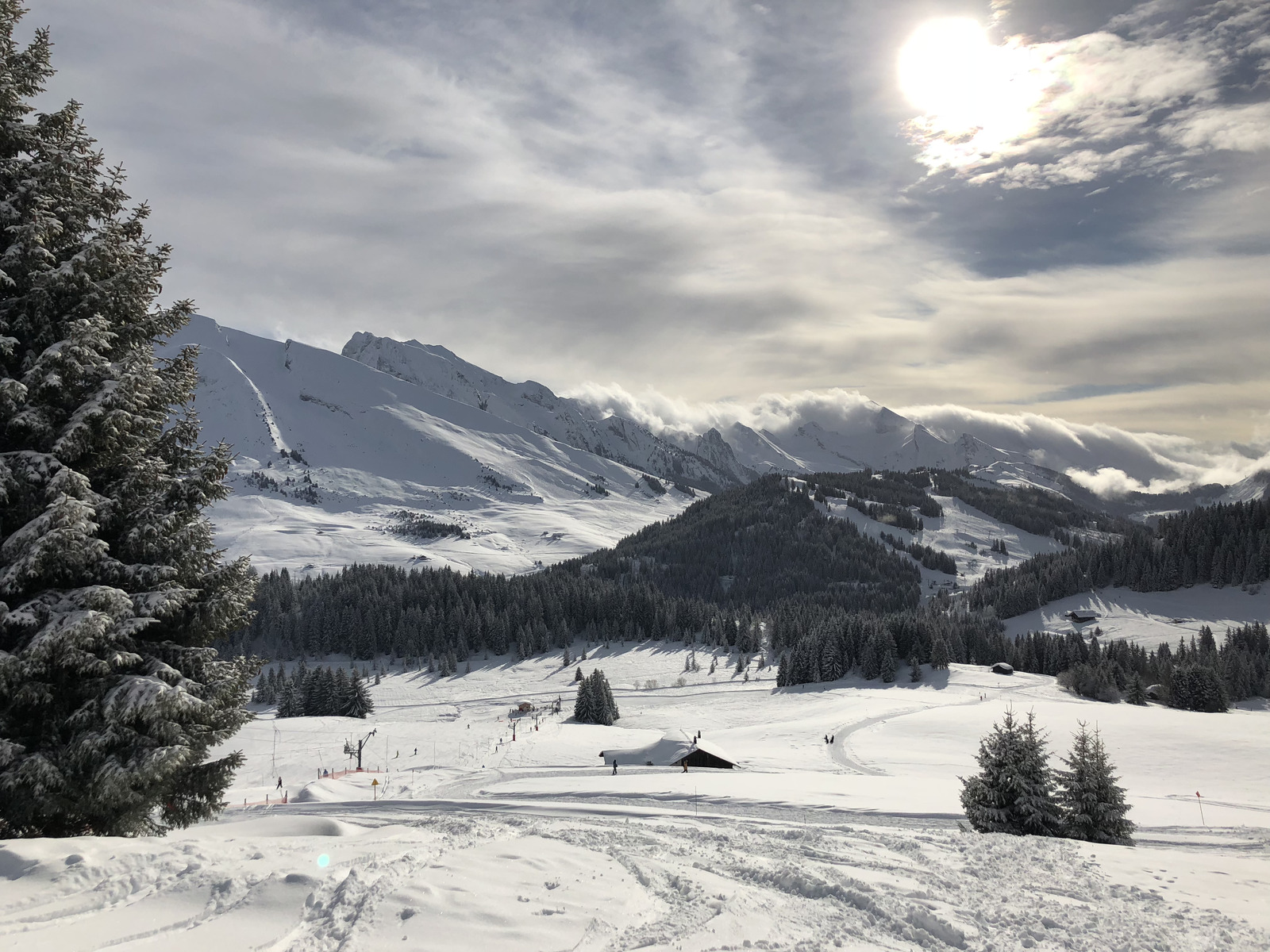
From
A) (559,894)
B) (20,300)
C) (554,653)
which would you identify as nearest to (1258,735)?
(559,894)

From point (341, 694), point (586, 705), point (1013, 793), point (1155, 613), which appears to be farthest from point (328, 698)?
point (1155, 613)

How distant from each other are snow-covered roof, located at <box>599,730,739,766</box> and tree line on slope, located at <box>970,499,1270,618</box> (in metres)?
150

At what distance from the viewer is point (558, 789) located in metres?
34.9

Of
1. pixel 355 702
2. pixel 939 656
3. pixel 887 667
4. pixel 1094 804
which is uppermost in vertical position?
pixel 1094 804

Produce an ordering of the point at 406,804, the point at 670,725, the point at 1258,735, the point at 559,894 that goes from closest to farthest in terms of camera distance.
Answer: the point at 559,894 → the point at 406,804 → the point at 1258,735 → the point at 670,725

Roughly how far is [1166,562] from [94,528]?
8146 inches

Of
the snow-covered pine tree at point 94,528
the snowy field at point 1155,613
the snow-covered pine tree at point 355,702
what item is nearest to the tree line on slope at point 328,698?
the snow-covered pine tree at point 355,702

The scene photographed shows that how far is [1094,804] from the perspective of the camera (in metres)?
20.4

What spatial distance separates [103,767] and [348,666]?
447 feet

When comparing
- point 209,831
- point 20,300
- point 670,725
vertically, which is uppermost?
point 20,300

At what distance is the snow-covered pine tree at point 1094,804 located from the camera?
20031 mm

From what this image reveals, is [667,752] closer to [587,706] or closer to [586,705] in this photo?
[587,706]

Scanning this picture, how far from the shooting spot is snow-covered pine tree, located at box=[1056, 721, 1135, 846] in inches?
789

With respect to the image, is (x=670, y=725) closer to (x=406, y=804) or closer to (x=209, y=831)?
(x=406, y=804)
